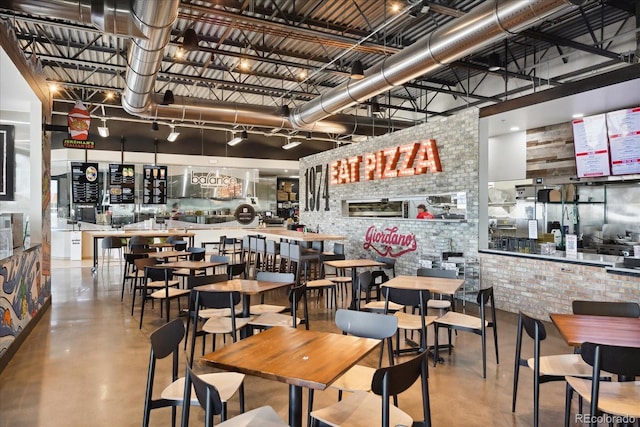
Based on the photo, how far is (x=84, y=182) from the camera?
41.2 feet

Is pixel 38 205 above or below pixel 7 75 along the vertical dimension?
below

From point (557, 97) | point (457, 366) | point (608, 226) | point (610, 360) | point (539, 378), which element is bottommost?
point (457, 366)

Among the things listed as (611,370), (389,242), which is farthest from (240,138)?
(611,370)

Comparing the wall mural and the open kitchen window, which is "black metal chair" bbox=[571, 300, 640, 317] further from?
the wall mural

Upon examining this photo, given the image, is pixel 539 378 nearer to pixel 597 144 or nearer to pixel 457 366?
pixel 457 366

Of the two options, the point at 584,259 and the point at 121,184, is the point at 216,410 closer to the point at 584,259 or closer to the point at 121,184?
the point at 584,259

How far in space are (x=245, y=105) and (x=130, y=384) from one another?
646cm

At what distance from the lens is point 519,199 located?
8266 mm

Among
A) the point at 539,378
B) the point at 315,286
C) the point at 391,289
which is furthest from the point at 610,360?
the point at 315,286

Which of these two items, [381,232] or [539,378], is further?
[381,232]

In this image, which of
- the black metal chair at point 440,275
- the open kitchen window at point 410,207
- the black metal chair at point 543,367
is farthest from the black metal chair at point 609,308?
the open kitchen window at point 410,207

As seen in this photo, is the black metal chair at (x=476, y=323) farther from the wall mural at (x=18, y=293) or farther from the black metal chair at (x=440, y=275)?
the wall mural at (x=18, y=293)

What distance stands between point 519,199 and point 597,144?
185 cm

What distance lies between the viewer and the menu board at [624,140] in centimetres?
610
